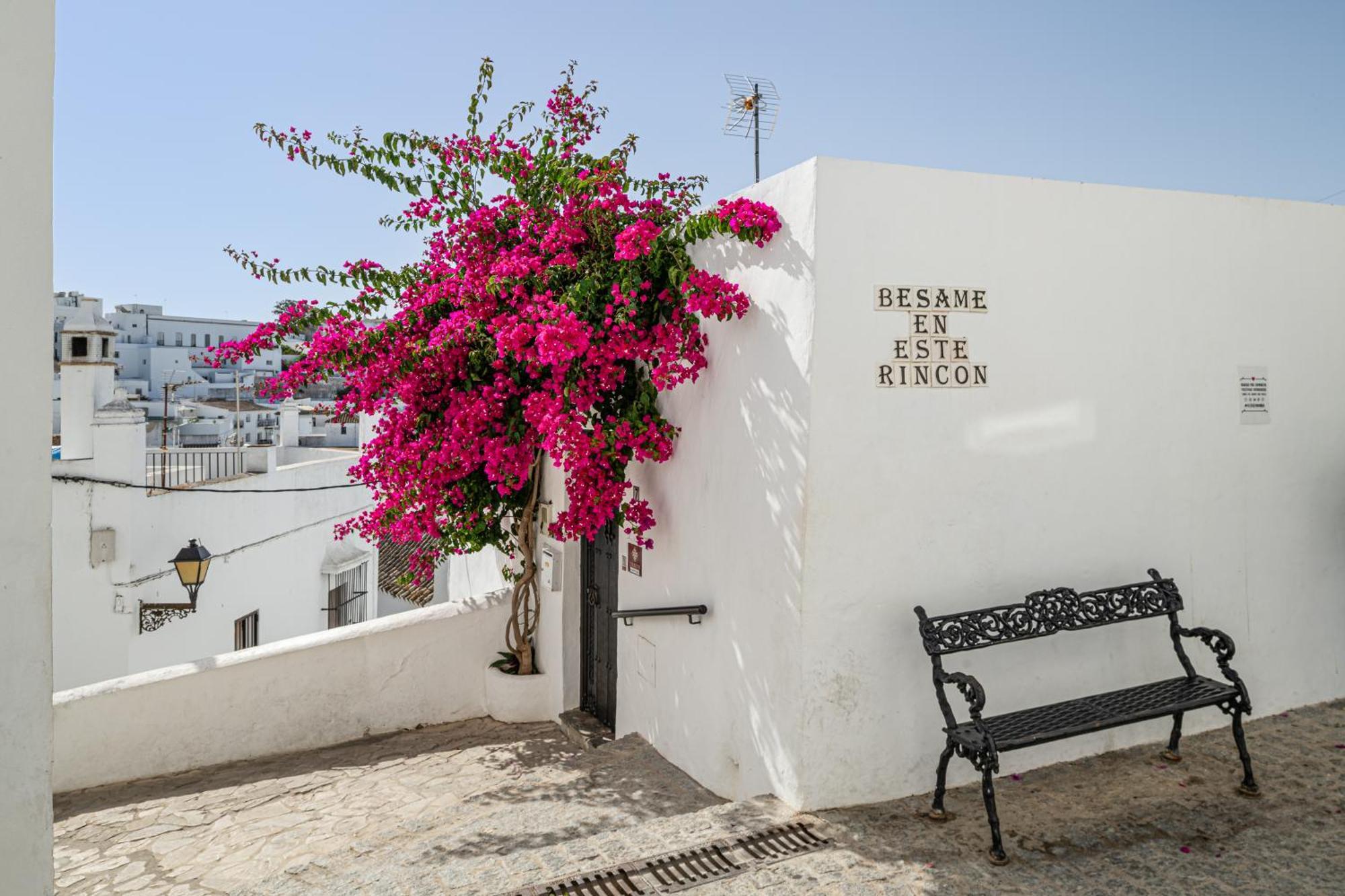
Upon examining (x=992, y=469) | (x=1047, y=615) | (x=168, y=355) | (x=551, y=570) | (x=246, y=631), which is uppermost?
(x=168, y=355)

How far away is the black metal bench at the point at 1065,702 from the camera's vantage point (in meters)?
3.49

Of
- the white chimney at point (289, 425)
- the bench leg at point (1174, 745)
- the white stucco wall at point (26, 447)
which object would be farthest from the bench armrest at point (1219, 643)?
the white chimney at point (289, 425)

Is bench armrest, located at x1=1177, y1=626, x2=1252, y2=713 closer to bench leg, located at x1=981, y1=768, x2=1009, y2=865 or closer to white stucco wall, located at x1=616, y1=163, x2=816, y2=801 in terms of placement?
bench leg, located at x1=981, y1=768, x2=1009, y2=865

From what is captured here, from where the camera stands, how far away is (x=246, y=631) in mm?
12977

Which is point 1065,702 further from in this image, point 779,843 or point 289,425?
point 289,425

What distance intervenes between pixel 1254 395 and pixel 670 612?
11.4 ft

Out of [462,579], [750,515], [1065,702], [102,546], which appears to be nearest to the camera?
[1065,702]

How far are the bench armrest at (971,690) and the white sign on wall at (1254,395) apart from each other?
8.11 ft

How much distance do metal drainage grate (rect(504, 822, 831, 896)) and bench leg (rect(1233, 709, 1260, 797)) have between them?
6.52 ft

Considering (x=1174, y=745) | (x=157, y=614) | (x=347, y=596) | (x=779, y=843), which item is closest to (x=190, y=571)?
(x=157, y=614)

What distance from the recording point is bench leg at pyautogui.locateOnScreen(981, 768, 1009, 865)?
3.32 meters

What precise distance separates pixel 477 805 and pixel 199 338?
224 feet

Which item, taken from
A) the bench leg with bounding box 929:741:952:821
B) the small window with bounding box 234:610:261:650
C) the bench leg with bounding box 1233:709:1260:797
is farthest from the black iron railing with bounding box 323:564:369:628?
the bench leg with bounding box 1233:709:1260:797

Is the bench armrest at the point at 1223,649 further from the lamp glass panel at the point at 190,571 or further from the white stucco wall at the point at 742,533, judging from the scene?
the lamp glass panel at the point at 190,571
